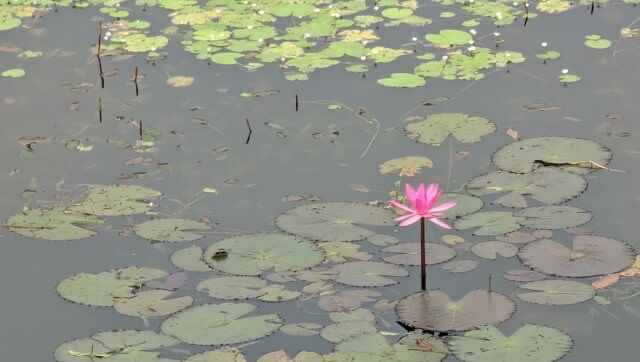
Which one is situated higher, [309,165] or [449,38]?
[449,38]

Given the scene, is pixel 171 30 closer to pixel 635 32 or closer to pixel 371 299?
pixel 635 32

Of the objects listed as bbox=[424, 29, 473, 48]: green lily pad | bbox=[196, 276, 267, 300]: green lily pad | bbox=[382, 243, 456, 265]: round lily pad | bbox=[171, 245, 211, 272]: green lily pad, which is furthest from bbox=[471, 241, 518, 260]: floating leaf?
bbox=[424, 29, 473, 48]: green lily pad

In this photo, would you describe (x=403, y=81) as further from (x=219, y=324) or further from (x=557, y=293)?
(x=219, y=324)

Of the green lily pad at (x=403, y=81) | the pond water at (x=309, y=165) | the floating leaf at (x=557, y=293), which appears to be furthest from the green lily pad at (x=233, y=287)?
the green lily pad at (x=403, y=81)

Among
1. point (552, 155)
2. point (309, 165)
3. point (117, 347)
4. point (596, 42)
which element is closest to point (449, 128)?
point (552, 155)

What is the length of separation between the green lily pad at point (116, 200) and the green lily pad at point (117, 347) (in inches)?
47.5

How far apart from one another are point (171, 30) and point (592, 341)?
14.9 feet

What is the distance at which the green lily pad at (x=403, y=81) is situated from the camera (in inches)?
281

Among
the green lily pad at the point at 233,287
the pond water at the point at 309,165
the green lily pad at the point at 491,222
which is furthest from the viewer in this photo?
the green lily pad at the point at 491,222

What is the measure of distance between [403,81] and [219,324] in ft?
9.54

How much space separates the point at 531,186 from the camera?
18.9 ft

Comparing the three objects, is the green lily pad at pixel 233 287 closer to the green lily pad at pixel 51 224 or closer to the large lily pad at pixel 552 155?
the green lily pad at pixel 51 224

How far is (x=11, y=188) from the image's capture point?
618 cm

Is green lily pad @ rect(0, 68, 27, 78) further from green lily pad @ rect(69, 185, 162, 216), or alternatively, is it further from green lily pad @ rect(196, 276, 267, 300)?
green lily pad @ rect(196, 276, 267, 300)
